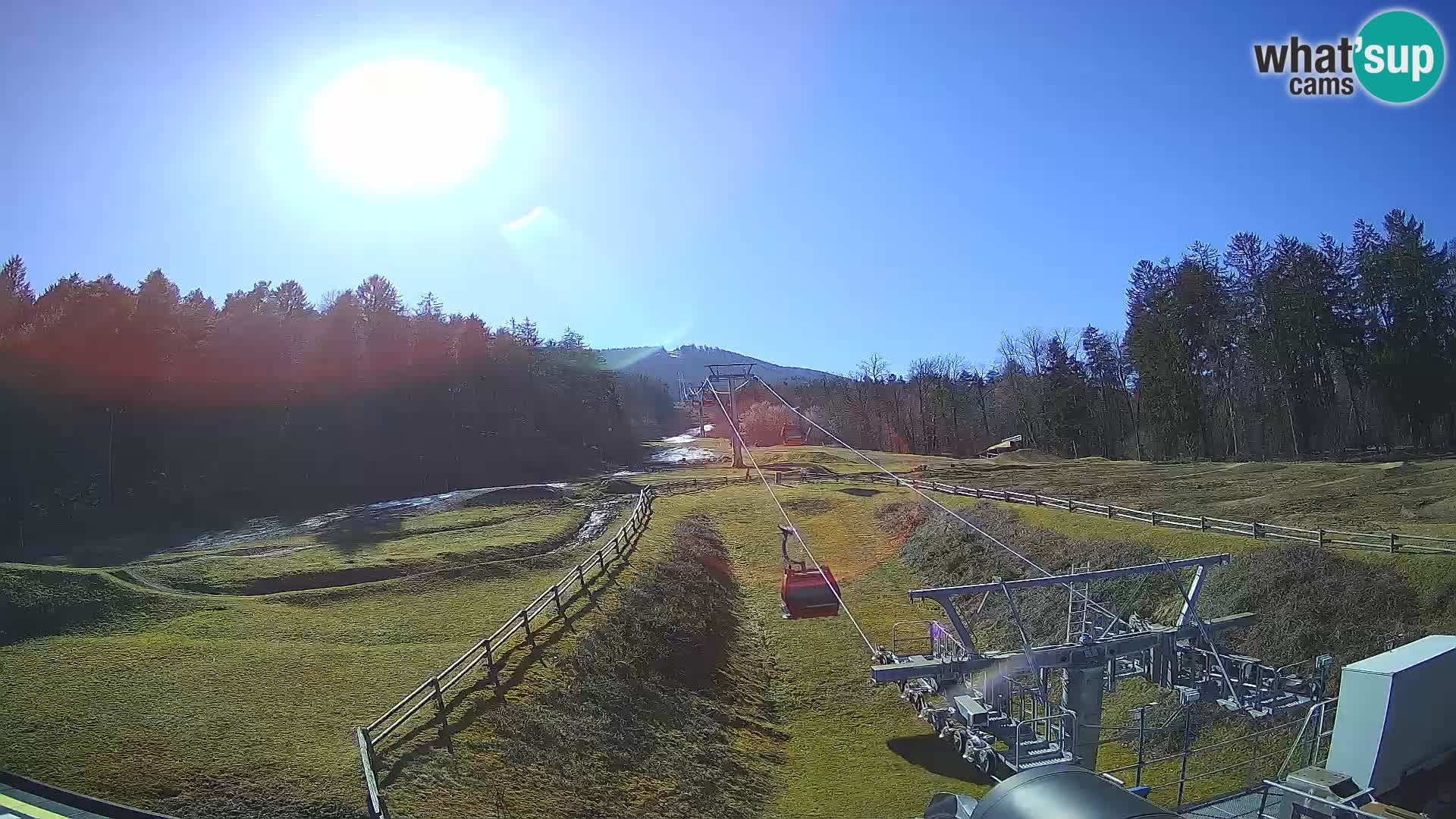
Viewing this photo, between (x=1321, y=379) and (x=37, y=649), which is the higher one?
(x=1321, y=379)

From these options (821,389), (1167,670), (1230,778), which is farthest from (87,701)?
(821,389)

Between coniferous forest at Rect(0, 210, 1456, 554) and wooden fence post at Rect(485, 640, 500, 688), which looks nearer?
wooden fence post at Rect(485, 640, 500, 688)

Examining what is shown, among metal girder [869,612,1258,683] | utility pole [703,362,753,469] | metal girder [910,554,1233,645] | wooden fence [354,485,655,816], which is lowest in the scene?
metal girder [869,612,1258,683]

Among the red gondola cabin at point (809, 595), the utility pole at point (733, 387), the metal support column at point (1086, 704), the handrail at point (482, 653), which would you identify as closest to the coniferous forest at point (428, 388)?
the utility pole at point (733, 387)

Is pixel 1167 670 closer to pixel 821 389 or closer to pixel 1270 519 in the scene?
pixel 1270 519

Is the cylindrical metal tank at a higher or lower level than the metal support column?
higher

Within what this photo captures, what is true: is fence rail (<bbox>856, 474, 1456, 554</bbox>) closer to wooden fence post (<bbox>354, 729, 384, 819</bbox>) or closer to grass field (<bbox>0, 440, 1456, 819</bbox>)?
grass field (<bbox>0, 440, 1456, 819</bbox>)

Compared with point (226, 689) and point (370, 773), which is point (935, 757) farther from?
point (226, 689)

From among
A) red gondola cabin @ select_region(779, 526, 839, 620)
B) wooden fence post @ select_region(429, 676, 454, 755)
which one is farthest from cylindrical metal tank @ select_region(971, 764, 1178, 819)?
red gondola cabin @ select_region(779, 526, 839, 620)
